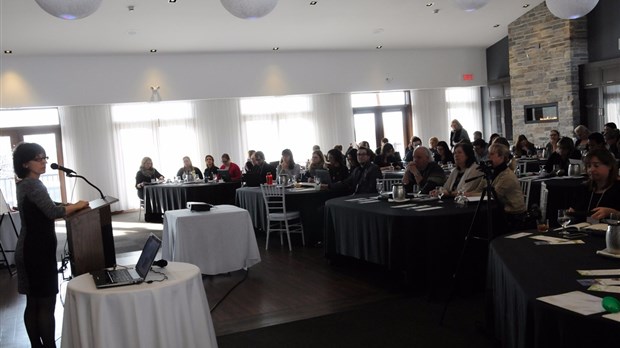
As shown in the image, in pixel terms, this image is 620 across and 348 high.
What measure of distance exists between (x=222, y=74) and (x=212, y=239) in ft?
27.0

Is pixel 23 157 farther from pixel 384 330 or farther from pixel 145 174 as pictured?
pixel 145 174

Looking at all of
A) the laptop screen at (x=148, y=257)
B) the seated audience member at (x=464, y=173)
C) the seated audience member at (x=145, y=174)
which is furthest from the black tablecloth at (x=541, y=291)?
the seated audience member at (x=145, y=174)

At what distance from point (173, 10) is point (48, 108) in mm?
4064

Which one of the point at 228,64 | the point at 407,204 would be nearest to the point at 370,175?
the point at 407,204

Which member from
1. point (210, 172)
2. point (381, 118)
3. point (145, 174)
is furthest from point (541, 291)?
point (381, 118)

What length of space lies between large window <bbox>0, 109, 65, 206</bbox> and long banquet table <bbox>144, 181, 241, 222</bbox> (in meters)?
2.74

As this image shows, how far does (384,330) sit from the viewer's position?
4383 millimetres

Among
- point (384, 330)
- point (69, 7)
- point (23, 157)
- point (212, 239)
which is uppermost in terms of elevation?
point (69, 7)

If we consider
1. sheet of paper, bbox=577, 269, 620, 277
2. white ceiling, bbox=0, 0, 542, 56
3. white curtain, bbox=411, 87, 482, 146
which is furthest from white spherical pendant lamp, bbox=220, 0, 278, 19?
white curtain, bbox=411, 87, 482, 146

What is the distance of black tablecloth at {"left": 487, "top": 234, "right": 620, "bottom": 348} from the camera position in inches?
85.6

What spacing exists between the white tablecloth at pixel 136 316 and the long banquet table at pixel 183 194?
743 centimetres

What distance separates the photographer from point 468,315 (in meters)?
4.55

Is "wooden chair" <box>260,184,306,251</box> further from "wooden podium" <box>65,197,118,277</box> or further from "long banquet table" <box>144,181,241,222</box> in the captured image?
"wooden podium" <box>65,197,118,277</box>

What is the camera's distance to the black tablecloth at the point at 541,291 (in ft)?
7.13
